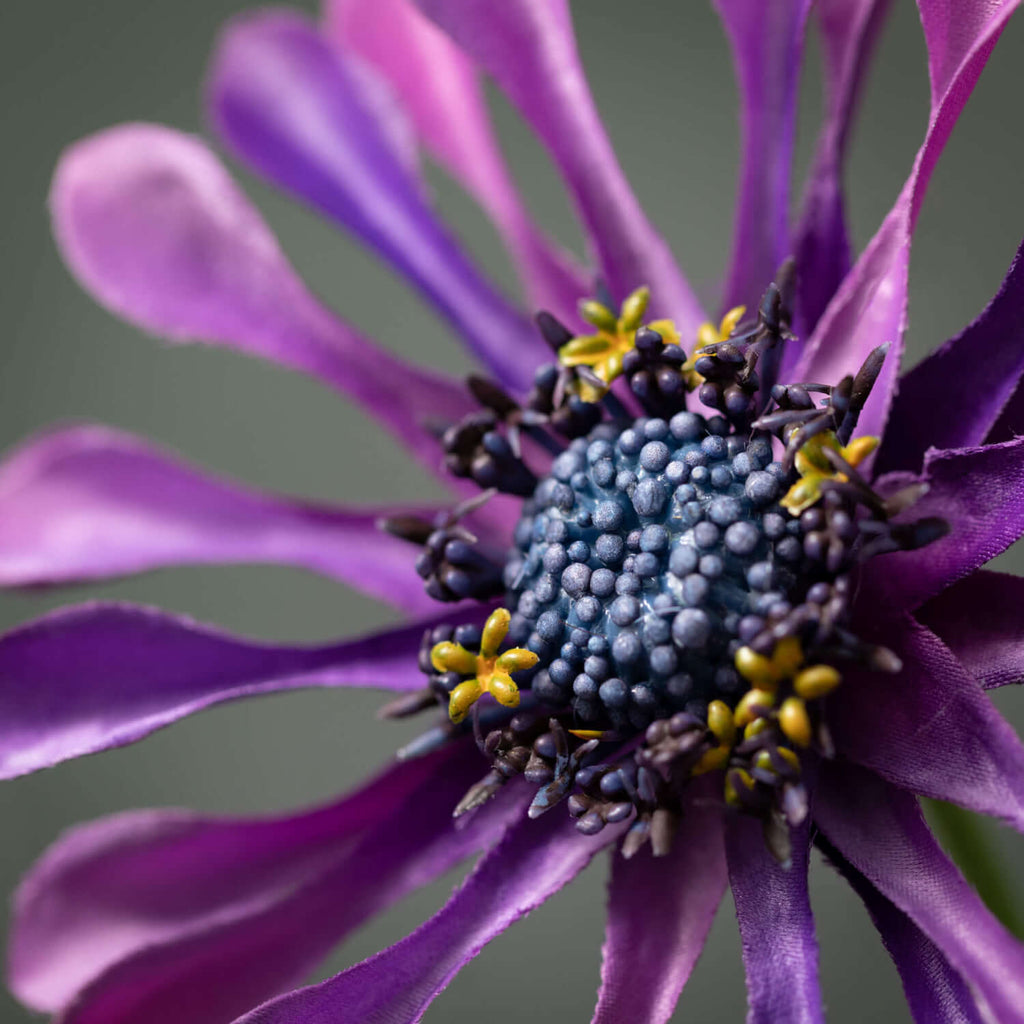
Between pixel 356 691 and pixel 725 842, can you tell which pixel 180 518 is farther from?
pixel 356 691

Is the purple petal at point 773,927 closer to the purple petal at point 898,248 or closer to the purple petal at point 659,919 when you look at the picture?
the purple petal at point 659,919

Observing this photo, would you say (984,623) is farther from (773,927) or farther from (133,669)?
(133,669)

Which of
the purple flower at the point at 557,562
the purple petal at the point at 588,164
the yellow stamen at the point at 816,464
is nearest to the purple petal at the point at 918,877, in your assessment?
the purple flower at the point at 557,562

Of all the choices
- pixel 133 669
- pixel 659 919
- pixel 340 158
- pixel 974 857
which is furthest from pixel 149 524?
pixel 974 857

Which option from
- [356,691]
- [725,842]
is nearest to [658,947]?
[725,842]

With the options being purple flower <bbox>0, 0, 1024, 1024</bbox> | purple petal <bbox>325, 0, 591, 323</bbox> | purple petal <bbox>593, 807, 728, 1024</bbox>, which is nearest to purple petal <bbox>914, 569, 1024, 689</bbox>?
purple flower <bbox>0, 0, 1024, 1024</bbox>

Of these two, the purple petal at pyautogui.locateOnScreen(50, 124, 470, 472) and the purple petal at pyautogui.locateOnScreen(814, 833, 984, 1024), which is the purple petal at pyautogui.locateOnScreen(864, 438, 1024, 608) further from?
the purple petal at pyautogui.locateOnScreen(50, 124, 470, 472)
